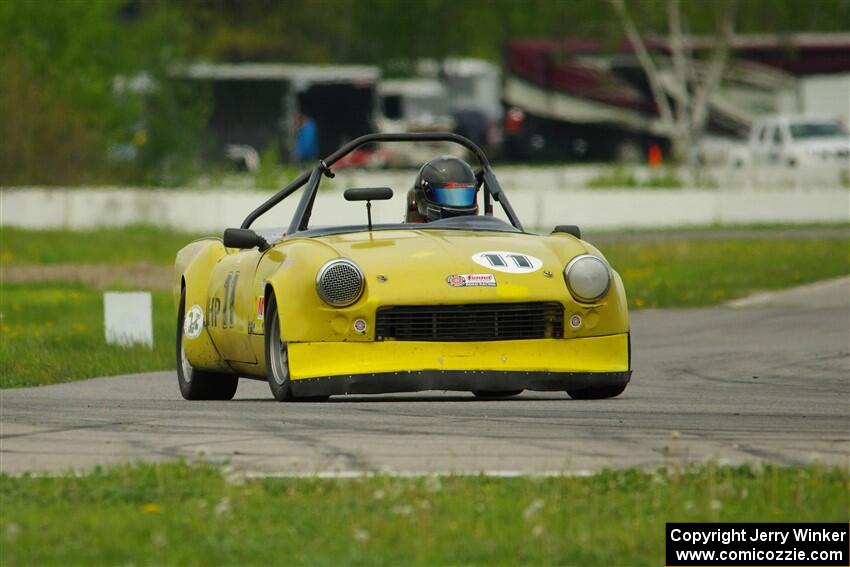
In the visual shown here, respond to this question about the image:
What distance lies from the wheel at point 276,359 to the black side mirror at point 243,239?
0.55m

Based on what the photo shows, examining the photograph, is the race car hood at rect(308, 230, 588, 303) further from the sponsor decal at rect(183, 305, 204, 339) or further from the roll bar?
the sponsor decal at rect(183, 305, 204, 339)

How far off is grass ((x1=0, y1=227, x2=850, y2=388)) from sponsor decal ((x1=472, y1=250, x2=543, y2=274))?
3.84 m

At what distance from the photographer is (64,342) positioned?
14.6m

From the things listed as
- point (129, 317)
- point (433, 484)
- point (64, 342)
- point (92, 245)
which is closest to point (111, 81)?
point (92, 245)

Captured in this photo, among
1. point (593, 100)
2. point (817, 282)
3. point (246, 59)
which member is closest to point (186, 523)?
point (817, 282)

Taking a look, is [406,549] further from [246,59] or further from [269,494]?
[246,59]

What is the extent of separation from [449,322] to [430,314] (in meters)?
0.10

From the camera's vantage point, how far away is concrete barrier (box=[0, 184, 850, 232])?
3219 centimetres

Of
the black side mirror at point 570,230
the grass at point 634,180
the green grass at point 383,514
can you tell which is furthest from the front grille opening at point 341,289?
the grass at point 634,180

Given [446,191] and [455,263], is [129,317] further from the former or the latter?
[455,263]

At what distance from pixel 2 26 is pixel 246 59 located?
42.5 metres

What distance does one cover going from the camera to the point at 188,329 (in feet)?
36.4

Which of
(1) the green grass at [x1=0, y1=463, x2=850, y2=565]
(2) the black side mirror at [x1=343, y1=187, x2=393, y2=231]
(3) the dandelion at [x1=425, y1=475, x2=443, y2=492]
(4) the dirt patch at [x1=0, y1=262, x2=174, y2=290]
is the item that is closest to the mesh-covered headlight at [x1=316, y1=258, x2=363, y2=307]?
(2) the black side mirror at [x1=343, y1=187, x2=393, y2=231]

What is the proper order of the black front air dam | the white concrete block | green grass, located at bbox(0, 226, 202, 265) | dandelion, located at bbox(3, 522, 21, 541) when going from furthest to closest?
green grass, located at bbox(0, 226, 202, 265), the white concrete block, the black front air dam, dandelion, located at bbox(3, 522, 21, 541)
